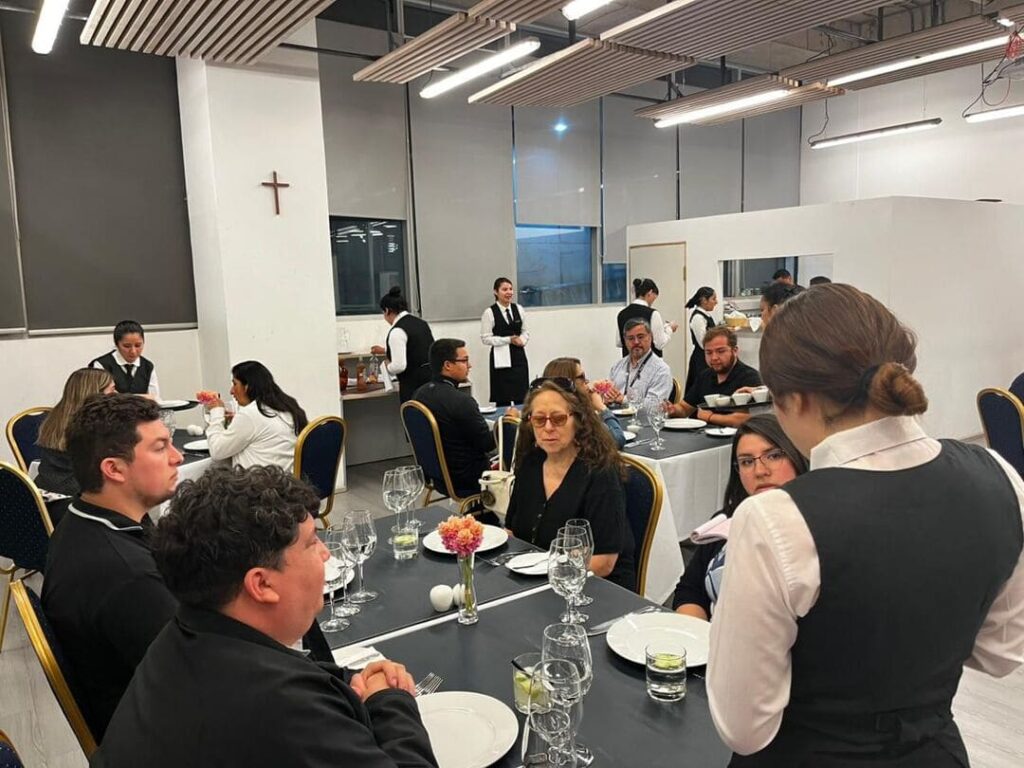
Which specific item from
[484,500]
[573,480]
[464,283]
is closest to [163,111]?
[464,283]

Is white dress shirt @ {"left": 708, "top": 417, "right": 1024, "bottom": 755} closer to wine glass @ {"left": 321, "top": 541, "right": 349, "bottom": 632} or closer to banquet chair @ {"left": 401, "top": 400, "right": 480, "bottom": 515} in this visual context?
wine glass @ {"left": 321, "top": 541, "right": 349, "bottom": 632}

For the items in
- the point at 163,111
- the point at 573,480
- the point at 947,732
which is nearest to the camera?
the point at 947,732

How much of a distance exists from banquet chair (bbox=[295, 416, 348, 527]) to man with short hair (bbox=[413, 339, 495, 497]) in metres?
0.57

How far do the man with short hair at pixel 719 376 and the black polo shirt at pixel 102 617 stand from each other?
11.6 feet

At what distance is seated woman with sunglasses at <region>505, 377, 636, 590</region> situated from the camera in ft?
8.32

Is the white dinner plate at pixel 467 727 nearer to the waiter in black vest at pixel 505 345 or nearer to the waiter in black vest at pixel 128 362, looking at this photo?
the waiter in black vest at pixel 128 362

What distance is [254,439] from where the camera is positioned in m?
4.01

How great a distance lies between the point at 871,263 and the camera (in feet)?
22.2

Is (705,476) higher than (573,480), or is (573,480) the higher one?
(573,480)

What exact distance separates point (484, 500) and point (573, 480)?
58cm

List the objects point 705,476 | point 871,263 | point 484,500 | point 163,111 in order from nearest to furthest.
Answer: point 484,500 → point 705,476 → point 163,111 → point 871,263

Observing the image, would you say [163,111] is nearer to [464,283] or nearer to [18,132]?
[18,132]

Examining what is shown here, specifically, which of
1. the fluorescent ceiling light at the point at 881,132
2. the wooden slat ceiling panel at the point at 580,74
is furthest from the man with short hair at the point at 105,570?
the fluorescent ceiling light at the point at 881,132

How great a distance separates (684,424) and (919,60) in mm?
4289
